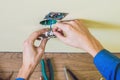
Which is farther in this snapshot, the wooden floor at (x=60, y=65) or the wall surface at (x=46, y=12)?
the wooden floor at (x=60, y=65)

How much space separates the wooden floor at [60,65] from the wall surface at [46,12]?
51 millimetres

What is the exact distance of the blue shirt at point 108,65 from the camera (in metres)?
0.58

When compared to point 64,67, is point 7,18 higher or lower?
higher

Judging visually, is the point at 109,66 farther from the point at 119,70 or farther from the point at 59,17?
the point at 59,17

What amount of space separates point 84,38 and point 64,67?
0.92 ft

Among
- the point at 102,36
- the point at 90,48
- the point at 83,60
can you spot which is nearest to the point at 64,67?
the point at 83,60

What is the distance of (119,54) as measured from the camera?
0.95 meters

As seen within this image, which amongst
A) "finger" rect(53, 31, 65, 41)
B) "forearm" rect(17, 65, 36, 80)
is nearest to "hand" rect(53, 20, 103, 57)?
"finger" rect(53, 31, 65, 41)

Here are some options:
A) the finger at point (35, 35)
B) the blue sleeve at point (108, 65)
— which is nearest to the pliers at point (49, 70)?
the finger at point (35, 35)

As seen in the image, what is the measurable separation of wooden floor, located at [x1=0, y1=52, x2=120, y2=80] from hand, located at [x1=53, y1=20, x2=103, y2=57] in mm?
207

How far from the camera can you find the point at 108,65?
23.2 inches

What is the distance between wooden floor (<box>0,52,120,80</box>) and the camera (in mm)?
886

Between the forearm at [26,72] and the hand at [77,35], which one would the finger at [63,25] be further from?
the forearm at [26,72]

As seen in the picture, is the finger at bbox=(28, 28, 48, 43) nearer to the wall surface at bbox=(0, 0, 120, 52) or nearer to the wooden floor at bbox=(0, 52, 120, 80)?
the wall surface at bbox=(0, 0, 120, 52)
